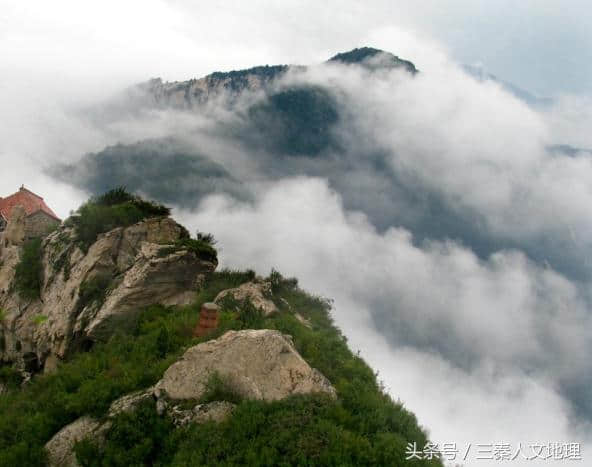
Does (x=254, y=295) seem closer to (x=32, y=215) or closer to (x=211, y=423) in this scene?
(x=211, y=423)

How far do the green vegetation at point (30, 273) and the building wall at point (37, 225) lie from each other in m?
5.80

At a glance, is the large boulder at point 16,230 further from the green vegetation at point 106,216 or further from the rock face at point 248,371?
the rock face at point 248,371

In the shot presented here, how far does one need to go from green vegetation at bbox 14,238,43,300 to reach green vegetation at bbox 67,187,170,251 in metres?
3.76

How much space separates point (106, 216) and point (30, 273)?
6.89 meters

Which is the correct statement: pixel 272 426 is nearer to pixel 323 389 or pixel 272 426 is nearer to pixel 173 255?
pixel 323 389

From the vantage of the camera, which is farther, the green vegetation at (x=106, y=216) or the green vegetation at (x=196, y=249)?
the green vegetation at (x=106, y=216)

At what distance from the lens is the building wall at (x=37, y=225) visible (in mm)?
34688

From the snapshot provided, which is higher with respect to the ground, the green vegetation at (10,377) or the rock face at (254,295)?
the rock face at (254,295)

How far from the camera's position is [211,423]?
9984mm

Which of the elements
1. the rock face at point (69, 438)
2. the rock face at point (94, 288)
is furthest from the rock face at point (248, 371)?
the rock face at point (94, 288)

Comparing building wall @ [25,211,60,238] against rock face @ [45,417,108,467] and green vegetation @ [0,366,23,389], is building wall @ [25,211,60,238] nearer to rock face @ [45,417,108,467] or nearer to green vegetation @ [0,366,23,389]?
green vegetation @ [0,366,23,389]

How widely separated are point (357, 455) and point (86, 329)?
14.5m

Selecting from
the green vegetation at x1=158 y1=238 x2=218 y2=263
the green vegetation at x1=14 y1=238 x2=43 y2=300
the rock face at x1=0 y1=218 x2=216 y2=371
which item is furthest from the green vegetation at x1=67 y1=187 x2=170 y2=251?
the green vegetation at x1=158 y1=238 x2=218 y2=263

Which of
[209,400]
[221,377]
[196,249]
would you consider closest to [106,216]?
[196,249]
